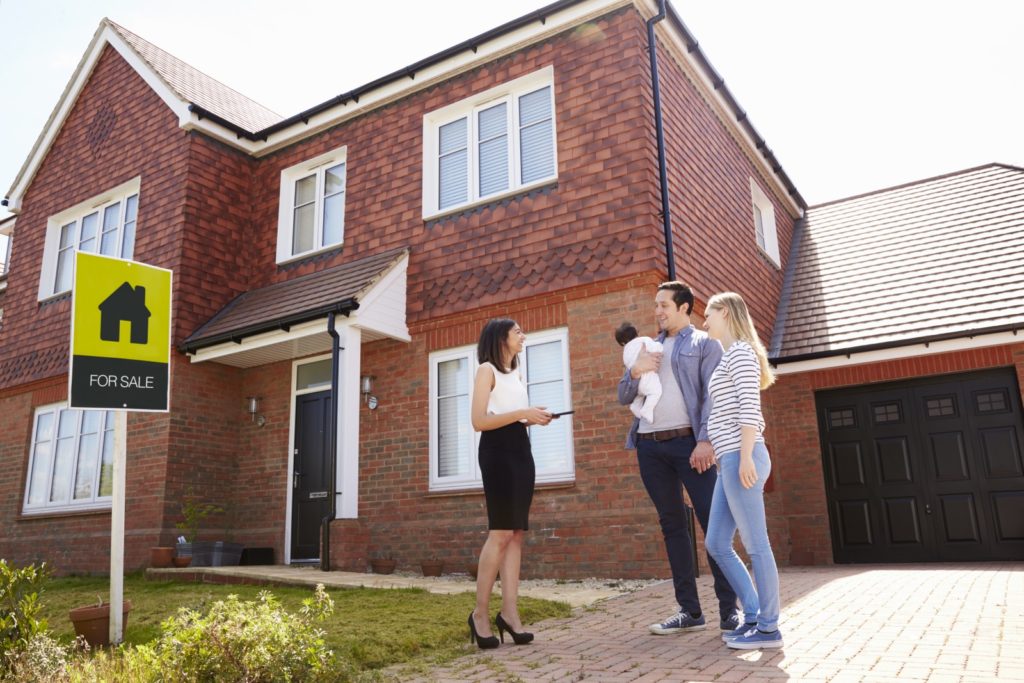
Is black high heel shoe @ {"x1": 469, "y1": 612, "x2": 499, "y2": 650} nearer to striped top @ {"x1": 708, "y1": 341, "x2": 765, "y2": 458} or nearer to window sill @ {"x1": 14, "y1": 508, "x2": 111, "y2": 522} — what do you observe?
striped top @ {"x1": 708, "y1": 341, "x2": 765, "y2": 458}

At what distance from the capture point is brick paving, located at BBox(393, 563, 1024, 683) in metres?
3.52

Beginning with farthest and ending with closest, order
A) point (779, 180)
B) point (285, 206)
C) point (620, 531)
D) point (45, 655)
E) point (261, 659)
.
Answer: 1. point (779, 180)
2. point (285, 206)
3. point (620, 531)
4. point (45, 655)
5. point (261, 659)

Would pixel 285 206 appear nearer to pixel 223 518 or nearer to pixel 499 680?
pixel 223 518

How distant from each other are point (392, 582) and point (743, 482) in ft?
14.7

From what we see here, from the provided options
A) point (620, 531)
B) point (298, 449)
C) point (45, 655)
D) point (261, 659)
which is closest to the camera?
point (261, 659)

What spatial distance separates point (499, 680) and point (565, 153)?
6534 millimetres

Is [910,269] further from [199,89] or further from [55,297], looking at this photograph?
[55,297]

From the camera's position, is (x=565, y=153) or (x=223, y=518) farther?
(x=223, y=518)

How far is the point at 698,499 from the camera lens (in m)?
4.55

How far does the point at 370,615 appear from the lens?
17.6ft

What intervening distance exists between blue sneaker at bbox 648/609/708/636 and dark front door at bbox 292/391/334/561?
247 inches

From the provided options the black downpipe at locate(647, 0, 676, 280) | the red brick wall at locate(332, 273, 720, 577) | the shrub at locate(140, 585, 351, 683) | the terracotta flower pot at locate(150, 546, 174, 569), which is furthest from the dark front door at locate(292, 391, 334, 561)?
the shrub at locate(140, 585, 351, 683)

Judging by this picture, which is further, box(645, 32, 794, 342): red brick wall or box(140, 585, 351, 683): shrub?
box(645, 32, 794, 342): red brick wall

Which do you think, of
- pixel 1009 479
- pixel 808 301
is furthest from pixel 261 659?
pixel 808 301
